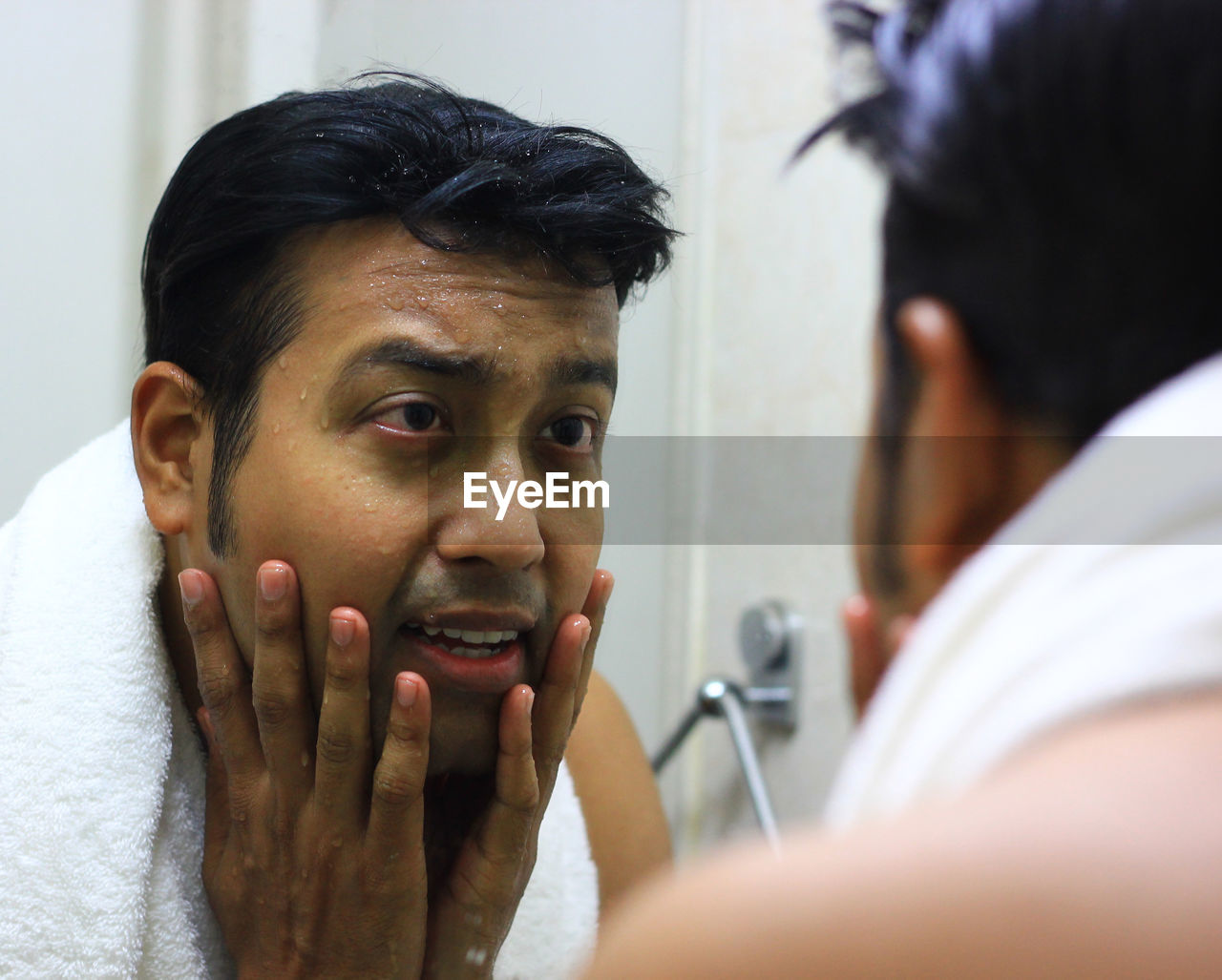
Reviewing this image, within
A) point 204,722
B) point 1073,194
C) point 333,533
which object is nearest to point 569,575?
point 333,533

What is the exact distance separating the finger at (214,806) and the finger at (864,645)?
483 millimetres

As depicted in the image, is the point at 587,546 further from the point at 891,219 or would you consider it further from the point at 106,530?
the point at 891,219

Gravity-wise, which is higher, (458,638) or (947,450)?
(947,450)

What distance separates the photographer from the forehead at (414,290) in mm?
661

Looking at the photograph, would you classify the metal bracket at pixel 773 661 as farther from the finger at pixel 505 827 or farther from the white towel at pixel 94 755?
the white towel at pixel 94 755

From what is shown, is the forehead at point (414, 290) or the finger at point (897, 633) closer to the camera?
the finger at point (897, 633)


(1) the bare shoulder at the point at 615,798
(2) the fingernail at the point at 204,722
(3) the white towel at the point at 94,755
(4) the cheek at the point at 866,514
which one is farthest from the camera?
(1) the bare shoulder at the point at 615,798

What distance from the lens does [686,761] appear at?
4.17ft

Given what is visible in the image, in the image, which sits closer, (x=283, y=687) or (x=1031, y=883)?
(x=1031, y=883)

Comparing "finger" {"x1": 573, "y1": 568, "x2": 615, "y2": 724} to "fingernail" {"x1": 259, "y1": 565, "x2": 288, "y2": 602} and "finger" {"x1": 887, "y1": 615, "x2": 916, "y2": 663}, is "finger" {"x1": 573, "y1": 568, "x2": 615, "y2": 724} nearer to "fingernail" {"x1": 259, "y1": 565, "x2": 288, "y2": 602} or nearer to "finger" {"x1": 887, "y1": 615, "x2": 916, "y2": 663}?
"fingernail" {"x1": 259, "y1": 565, "x2": 288, "y2": 602}

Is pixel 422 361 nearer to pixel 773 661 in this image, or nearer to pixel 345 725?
pixel 345 725

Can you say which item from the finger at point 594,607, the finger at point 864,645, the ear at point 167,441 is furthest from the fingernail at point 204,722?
the finger at point 864,645

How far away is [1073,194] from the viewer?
0.27 meters

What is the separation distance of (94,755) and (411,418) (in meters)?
0.26
